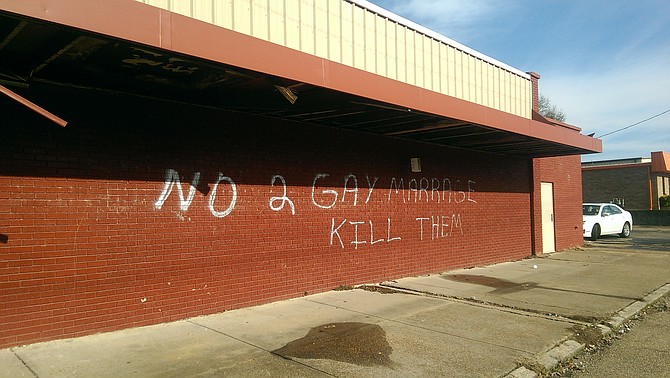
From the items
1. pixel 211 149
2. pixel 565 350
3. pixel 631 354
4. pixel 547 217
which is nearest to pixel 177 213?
pixel 211 149

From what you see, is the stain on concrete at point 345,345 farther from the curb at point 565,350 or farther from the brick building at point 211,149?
the brick building at point 211,149

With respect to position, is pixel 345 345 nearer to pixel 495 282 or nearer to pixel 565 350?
pixel 565 350

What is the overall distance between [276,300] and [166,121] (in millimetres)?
3277

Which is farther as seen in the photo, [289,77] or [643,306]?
[643,306]

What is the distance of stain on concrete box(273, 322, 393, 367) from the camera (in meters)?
5.35

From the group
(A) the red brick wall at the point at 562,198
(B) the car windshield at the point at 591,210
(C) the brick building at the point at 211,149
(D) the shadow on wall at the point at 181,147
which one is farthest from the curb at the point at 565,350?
(B) the car windshield at the point at 591,210

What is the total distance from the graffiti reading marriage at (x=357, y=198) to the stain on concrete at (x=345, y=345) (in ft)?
7.80

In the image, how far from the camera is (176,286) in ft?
22.3

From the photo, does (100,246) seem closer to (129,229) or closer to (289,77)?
(129,229)

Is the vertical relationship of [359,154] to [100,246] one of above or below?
above

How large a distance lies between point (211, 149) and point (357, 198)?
3284 millimetres

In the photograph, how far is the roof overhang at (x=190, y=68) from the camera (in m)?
4.41

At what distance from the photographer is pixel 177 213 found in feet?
22.6

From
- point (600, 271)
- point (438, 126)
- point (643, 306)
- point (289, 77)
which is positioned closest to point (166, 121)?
point (289, 77)
